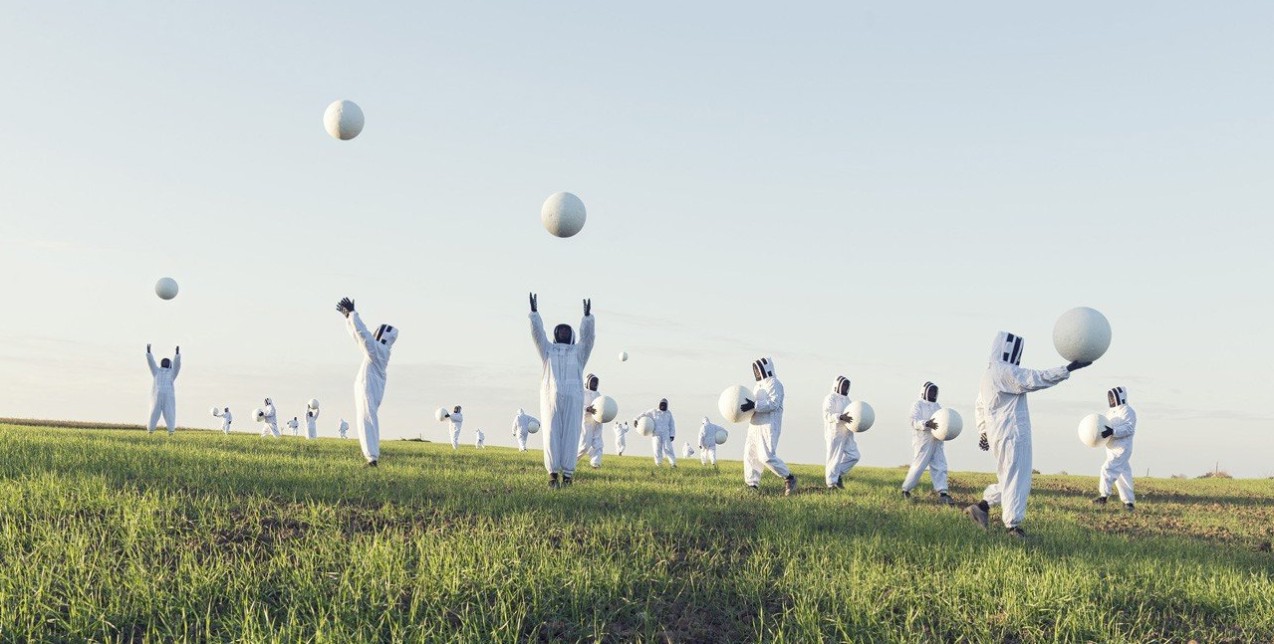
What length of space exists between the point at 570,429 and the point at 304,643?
8.22m

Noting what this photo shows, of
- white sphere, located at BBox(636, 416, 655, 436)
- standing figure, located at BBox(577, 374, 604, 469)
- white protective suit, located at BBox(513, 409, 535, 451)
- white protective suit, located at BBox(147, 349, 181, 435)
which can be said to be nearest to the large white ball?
standing figure, located at BBox(577, 374, 604, 469)

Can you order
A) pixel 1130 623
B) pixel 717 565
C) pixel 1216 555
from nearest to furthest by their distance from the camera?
pixel 1130 623 → pixel 717 565 → pixel 1216 555

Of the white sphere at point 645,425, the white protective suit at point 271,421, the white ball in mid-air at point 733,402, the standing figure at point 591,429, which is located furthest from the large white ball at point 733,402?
the white protective suit at point 271,421

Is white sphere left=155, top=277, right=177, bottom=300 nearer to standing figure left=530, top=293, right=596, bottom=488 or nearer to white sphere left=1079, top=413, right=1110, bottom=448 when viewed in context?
standing figure left=530, top=293, right=596, bottom=488

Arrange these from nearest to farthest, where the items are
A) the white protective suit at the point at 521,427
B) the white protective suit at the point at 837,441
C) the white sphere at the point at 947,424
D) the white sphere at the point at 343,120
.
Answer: the white sphere at the point at 343,120 < the white sphere at the point at 947,424 < the white protective suit at the point at 837,441 < the white protective suit at the point at 521,427

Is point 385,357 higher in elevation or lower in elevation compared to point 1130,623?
higher

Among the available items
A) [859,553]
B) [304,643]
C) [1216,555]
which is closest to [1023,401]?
[1216,555]

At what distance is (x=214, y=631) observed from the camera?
200 inches

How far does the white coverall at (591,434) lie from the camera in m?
21.0

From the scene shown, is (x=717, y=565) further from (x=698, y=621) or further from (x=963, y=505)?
(x=963, y=505)

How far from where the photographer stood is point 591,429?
850 inches

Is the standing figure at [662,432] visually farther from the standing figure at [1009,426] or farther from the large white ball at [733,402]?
the standing figure at [1009,426]

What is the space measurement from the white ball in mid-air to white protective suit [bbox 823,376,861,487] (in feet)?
10.9

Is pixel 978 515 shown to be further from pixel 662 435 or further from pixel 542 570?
pixel 662 435
